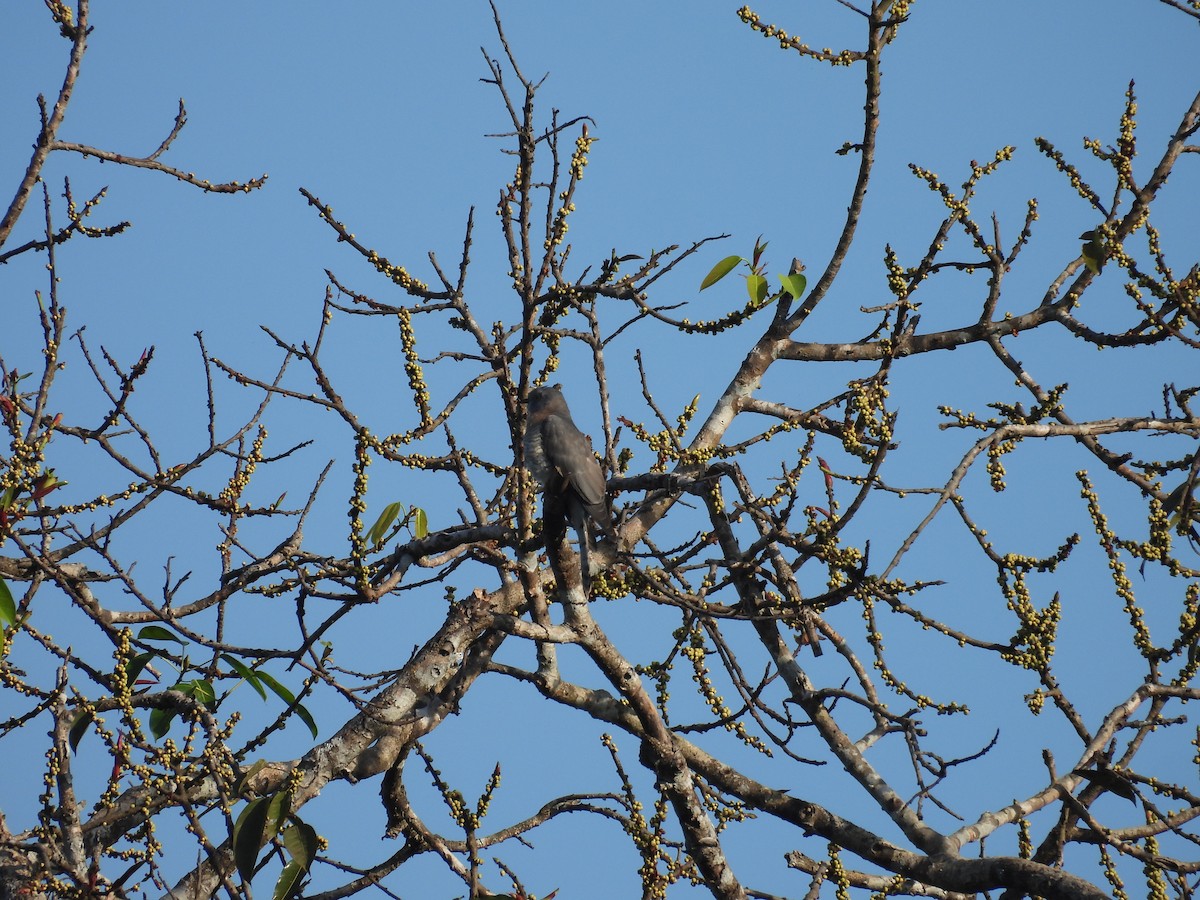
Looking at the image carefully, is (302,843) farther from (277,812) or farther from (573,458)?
(573,458)

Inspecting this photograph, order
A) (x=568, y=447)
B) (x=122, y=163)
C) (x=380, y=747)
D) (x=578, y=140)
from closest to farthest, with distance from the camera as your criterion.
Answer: (x=578, y=140) < (x=380, y=747) < (x=568, y=447) < (x=122, y=163)

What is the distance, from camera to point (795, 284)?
398 centimetres

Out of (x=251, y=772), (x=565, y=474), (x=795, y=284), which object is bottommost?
(x=251, y=772)

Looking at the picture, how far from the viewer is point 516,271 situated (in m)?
3.20

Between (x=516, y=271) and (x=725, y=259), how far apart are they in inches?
41.4

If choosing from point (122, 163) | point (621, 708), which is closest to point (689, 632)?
point (621, 708)

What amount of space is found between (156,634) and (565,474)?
5.10 ft

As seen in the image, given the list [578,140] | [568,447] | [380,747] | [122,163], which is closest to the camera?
[578,140]

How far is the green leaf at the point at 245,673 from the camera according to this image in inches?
145

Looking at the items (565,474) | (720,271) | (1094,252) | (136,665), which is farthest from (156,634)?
(1094,252)

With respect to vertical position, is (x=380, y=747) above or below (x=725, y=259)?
below

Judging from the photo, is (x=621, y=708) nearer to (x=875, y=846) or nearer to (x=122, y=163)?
(x=875, y=846)

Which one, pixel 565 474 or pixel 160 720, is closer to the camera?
pixel 160 720

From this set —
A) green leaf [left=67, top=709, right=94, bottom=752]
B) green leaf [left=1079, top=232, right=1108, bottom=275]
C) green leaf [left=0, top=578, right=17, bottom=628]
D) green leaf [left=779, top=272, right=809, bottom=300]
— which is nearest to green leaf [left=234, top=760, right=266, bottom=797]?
green leaf [left=67, top=709, right=94, bottom=752]
